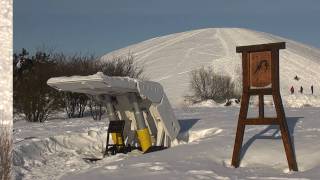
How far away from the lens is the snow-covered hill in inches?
3455

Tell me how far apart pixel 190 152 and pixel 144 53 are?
93.8m

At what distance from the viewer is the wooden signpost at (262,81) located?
31.4ft

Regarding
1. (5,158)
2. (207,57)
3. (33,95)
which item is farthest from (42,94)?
(207,57)

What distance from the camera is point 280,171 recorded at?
926 centimetres

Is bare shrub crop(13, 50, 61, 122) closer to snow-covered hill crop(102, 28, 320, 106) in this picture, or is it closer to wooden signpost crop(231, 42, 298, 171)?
wooden signpost crop(231, 42, 298, 171)

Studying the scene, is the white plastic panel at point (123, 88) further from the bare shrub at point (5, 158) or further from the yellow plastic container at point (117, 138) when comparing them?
the bare shrub at point (5, 158)

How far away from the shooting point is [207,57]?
97.0 meters

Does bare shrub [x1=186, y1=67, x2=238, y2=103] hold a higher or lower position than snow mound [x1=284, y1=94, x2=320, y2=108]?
higher

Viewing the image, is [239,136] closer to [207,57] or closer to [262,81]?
[262,81]

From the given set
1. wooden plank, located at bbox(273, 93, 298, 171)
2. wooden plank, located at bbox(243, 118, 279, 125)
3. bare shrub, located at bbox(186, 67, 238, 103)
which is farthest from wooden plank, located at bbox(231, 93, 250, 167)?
bare shrub, located at bbox(186, 67, 238, 103)

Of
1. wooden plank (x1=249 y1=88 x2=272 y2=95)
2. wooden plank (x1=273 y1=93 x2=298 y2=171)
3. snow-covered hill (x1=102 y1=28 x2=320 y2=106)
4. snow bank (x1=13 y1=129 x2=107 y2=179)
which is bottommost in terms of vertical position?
snow bank (x1=13 y1=129 x2=107 y2=179)

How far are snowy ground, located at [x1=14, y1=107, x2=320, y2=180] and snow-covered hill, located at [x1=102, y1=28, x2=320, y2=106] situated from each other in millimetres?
59815

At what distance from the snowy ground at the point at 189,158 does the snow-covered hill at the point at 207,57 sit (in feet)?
196

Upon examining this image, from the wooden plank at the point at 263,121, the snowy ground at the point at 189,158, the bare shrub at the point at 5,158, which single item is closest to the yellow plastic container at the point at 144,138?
the snowy ground at the point at 189,158
